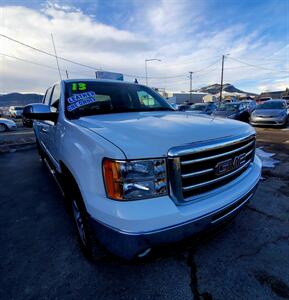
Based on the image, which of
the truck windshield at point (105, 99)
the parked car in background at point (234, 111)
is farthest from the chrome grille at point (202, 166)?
the parked car in background at point (234, 111)

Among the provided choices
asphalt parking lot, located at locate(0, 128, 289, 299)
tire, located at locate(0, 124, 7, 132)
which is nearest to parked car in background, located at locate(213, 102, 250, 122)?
asphalt parking lot, located at locate(0, 128, 289, 299)

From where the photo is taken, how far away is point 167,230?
1.42 meters

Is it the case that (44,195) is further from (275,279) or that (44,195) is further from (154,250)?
(275,279)

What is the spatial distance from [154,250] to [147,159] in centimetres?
66

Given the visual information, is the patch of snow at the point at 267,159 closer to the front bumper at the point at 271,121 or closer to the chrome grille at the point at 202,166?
the chrome grille at the point at 202,166

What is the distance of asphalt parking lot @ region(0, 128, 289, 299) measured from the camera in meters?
1.76

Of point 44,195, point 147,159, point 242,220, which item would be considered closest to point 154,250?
point 147,159

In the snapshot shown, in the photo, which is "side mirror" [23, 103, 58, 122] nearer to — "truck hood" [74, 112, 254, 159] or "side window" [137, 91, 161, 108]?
"truck hood" [74, 112, 254, 159]

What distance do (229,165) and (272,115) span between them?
11258 millimetres

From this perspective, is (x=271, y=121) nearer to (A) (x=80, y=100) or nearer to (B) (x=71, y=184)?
(A) (x=80, y=100)

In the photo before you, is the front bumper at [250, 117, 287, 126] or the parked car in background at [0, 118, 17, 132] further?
the parked car in background at [0, 118, 17, 132]

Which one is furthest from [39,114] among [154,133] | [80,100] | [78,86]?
[154,133]

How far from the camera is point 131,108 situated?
3.00 meters

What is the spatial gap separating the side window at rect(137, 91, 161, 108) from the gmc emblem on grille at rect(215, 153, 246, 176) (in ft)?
5.51
